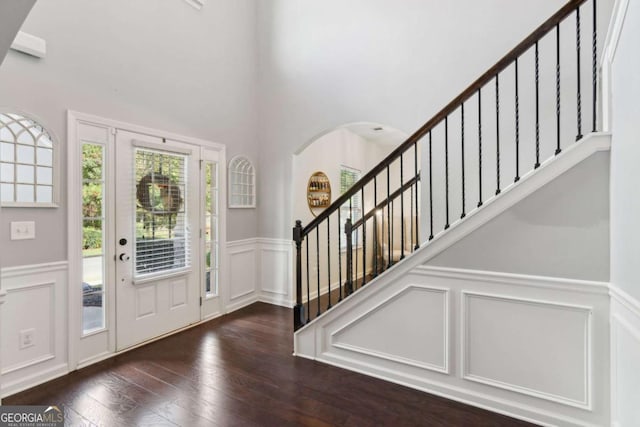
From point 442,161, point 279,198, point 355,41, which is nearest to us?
Answer: point 442,161

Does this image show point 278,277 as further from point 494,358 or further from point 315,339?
point 494,358

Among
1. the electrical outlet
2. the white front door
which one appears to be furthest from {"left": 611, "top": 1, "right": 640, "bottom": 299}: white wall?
the electrical outlet

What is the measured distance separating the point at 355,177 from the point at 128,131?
4.23m

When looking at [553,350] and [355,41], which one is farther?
[355,41]

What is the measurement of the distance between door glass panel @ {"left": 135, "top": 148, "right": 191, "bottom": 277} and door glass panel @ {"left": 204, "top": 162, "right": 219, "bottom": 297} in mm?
297

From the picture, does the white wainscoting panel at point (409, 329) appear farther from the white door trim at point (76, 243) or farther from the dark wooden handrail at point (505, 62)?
the white door trim at point (76, 243)

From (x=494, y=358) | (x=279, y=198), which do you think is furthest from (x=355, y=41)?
(x=494, y=358)

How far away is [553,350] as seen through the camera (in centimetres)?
203

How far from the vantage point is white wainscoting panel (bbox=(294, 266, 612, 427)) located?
6.41 ft

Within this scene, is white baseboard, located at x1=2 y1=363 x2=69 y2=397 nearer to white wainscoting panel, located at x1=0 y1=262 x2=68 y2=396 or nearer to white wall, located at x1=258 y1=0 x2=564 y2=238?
white wainscoting panel, located at x1=0 y1=262 x2=68 y2=396

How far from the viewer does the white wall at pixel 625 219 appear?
143cm

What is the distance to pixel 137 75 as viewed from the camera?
3268mm

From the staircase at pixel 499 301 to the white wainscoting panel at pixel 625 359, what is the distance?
11cm

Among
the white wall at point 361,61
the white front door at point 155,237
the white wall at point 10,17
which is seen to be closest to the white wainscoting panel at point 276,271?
the white wall at point 361,61
